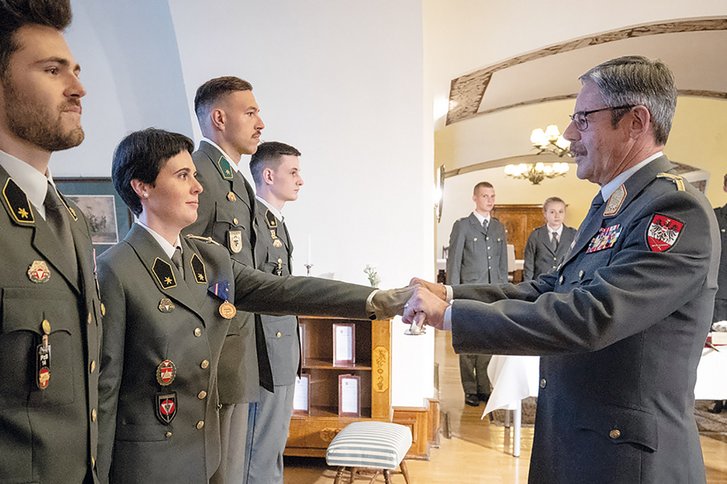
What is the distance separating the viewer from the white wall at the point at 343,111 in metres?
3.95

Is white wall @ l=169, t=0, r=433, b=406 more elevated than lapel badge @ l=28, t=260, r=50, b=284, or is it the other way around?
white wall @ l=169, t=0, r=433, b=406

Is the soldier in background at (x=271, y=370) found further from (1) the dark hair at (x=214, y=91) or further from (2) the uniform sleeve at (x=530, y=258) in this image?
(2) the uniform sleeve at (x=530, y=258)

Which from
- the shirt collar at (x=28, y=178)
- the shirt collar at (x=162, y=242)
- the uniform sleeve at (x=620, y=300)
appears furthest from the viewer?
the shirt collar at (x=162, y=242)

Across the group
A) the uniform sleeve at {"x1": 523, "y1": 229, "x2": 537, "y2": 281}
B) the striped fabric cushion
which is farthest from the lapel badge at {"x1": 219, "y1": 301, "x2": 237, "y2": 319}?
the uniform sleeve at {"x1": 523, "y1": 229, "x2": 537, "y2": 281}

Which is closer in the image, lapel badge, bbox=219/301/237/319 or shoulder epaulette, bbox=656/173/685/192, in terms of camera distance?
shoulder epaulette, bbox=656/173/685/192

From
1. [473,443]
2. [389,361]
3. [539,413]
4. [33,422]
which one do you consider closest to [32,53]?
[33,422]

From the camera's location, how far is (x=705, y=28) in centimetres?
502

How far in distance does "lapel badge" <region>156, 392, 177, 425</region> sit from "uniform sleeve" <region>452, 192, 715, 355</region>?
70 centimetres

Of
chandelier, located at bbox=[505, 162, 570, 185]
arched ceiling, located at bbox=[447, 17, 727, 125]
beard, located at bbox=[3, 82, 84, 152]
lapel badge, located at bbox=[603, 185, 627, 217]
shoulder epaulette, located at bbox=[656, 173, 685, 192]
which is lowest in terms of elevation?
lapel badge, located at bbox=[603, 185, 627, 217]

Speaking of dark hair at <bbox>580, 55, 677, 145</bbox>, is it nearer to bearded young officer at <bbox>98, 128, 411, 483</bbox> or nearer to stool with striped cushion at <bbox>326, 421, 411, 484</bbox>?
bearded young officer at <bbox>98, 128, 411, 483</bbox>

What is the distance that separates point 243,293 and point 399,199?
2.20 m

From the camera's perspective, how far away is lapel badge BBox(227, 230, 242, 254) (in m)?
2.22

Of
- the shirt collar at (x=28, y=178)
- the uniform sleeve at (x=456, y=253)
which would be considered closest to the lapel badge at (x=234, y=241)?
the shirt collar at (x=28, y=178)

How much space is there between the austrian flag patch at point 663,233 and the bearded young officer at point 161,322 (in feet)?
2.41
